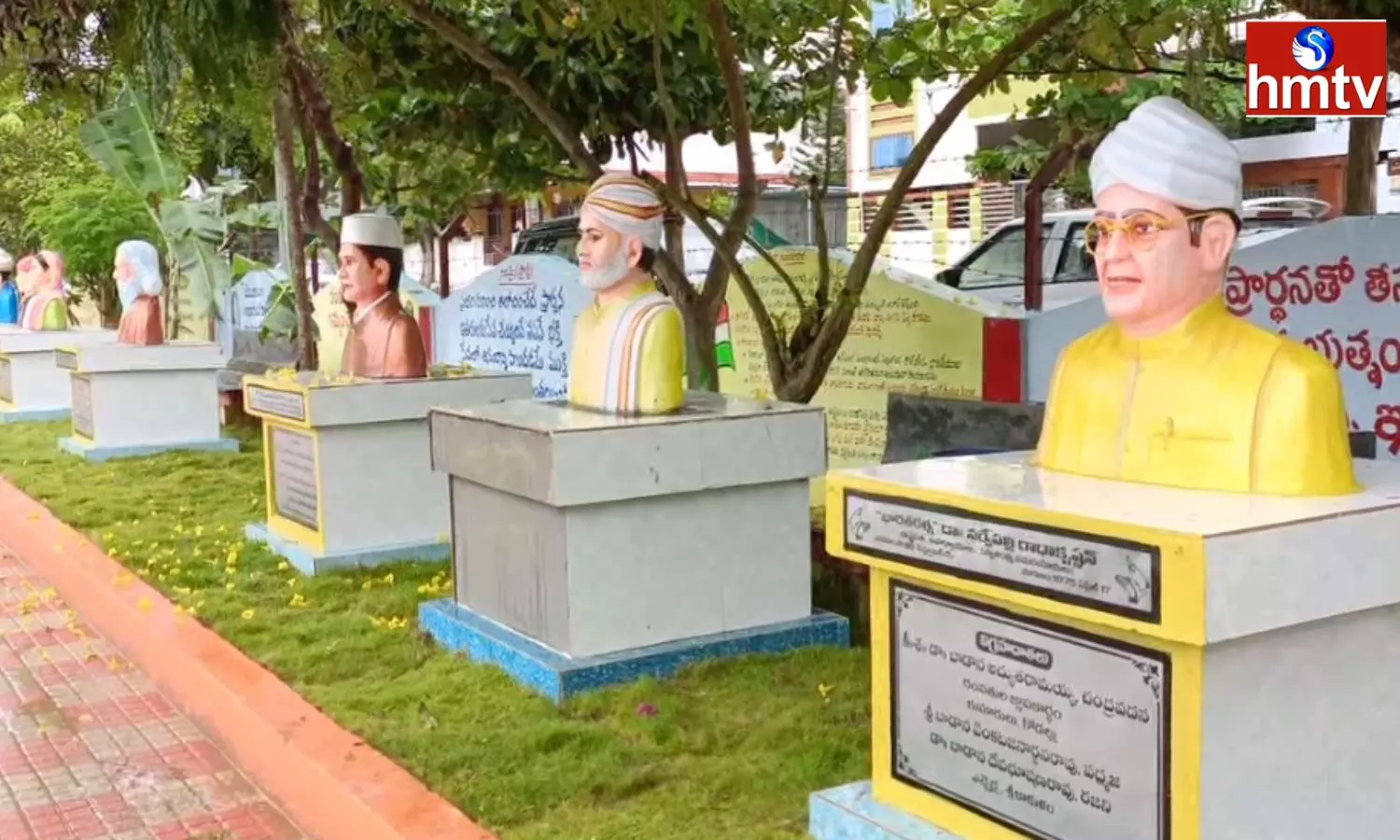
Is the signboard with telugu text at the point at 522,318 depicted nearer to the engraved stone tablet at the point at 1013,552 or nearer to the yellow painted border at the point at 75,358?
the yellow painted border at the point at 75,358

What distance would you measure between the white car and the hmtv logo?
10.9 feet

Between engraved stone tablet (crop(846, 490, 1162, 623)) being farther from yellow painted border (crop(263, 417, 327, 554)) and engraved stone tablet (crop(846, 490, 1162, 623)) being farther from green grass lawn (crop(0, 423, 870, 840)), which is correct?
yellow painted border (crop(263, 417, 327, 554))

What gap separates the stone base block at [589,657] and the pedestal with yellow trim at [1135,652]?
5.25ft

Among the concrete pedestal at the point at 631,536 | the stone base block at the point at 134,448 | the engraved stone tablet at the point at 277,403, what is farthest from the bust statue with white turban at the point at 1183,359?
the stone base block at the point at 134,448

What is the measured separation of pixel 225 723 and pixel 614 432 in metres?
1.70

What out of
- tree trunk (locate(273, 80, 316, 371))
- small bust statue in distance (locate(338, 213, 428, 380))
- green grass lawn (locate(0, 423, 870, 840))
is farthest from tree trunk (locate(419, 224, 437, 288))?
green grass lawn (locate(0, 423, 870, 840))

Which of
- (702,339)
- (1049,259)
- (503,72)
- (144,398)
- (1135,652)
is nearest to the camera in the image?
(1135,652)

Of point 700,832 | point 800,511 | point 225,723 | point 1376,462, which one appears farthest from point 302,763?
point 1376,462

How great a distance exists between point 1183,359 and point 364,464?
4.50m

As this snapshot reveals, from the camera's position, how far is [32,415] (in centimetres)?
1341

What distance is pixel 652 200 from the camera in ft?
16.9

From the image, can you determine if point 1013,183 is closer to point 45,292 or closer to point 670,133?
point 45,292

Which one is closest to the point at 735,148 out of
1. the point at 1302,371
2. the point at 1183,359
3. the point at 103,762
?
the point at 1183,359

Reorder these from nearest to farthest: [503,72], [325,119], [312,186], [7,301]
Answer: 1. [503,72]
2. [325,119]
3. [312,186]
4. [7,301]
